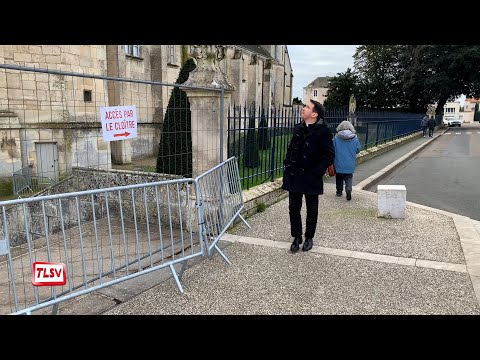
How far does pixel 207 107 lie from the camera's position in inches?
235

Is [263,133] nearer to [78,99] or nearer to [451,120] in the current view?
[78,99]

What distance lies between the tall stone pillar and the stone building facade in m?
0.43

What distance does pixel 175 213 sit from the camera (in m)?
6.20

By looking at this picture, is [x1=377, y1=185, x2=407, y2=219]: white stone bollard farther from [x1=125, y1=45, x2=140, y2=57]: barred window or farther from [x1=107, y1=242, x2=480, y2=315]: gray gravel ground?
[x1=125, y1=45, x2=140, y2=57]: barred window

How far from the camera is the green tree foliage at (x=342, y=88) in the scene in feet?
162

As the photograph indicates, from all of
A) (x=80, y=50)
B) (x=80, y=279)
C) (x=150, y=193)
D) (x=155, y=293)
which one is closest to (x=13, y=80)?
(x=150, y=193)

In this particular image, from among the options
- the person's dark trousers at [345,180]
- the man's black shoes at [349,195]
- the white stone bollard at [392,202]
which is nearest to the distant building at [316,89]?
the person's dark trousers at [345,180]

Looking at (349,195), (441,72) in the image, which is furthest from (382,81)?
(349,195)

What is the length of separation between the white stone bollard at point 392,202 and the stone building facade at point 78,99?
9.91ft

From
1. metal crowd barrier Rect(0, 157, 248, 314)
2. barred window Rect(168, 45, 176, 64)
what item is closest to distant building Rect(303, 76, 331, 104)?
barred window Rect(168, 45, 176, 64)

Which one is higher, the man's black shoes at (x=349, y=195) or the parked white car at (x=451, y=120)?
the parked white car at (x=451, y=120)

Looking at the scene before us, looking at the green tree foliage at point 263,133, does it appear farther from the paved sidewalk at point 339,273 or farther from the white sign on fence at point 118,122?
the white sign on fence at point 118,122

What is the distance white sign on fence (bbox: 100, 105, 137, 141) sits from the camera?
4.44 meters

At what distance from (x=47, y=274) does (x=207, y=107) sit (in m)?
3.68
